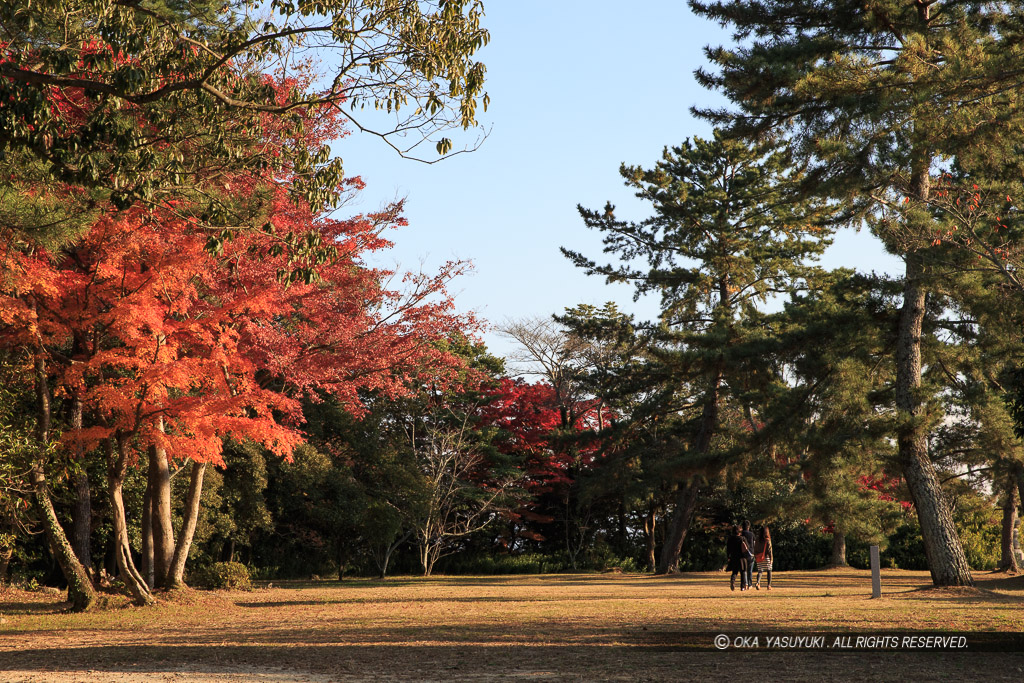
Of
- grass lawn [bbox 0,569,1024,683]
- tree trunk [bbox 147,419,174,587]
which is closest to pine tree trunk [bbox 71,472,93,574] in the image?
grass lawn [bbox 0,569,1024,683]

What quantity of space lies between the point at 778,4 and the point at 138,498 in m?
15.5

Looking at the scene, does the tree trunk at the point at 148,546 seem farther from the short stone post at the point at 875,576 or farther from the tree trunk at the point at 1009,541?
the tree trunk at the point at 1009,541

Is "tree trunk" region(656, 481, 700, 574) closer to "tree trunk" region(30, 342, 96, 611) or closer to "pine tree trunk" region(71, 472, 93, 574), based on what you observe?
"pine tree trunk" region(71, 472, 93, 574)

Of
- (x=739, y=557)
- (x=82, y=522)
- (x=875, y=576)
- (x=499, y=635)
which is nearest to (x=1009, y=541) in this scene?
(x=739, y=557)

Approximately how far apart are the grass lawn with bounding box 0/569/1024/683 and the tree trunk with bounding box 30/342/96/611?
0.39 metres

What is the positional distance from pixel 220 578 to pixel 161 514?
13.6 feet

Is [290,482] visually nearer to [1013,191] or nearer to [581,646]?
[581,646]

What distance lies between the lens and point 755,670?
6.78m

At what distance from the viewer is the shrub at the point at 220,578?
58.8ft

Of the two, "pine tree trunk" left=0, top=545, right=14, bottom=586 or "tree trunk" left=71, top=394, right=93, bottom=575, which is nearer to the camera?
"tree trunk" left=71, top=394, right=93, bottom=575

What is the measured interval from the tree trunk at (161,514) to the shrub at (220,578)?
356 centimetres

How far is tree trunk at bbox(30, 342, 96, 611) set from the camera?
12276mm

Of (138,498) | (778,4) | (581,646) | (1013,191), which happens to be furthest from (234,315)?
(1013,191)

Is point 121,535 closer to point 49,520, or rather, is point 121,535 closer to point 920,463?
point 49,520
